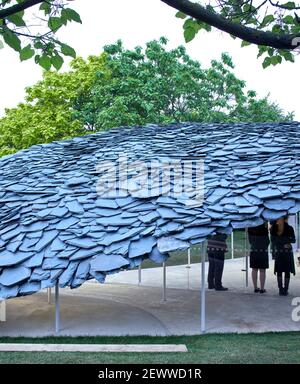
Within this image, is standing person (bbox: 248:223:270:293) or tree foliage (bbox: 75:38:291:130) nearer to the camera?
standing person (bbox: 248:223:270:293)

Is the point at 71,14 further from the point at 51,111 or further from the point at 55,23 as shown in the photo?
the point at 51,111

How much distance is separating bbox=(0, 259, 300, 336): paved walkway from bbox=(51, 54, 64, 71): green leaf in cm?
503

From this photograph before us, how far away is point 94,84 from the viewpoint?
2273 cm

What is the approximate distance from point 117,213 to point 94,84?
49.9 feet

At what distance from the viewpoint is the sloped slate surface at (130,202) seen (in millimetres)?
7734

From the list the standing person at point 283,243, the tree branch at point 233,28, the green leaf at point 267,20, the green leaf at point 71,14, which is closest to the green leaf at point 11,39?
the green leaf at point 71,14

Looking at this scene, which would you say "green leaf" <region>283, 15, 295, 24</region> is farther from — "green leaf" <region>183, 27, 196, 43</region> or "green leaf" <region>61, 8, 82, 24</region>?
"green leaf" <region>61, 8, 82, 24</region>

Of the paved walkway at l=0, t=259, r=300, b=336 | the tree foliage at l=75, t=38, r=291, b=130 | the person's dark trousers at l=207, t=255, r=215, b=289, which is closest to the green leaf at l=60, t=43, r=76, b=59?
the paved walkway at l=0, t=259, r=300, b=336

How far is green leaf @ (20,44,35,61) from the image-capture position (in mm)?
3582

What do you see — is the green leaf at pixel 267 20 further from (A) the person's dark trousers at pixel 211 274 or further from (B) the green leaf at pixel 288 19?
(A) the person's dark trousers at pixel 211 274

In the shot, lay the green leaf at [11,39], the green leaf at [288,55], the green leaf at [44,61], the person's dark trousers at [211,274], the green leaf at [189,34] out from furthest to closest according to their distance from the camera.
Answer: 1. the person's dark trousers at [211,274]
2. the green leaf at [288,55]
3. the green leaf at [189,34]
4. the green leaf at [44,61]
5. the green leaf at [11,39]

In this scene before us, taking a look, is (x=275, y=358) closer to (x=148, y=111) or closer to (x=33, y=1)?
(x=33, y=1)

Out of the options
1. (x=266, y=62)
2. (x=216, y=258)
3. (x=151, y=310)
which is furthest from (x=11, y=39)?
(x=216, y=258)

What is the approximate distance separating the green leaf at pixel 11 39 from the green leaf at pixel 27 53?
5 centimetres
